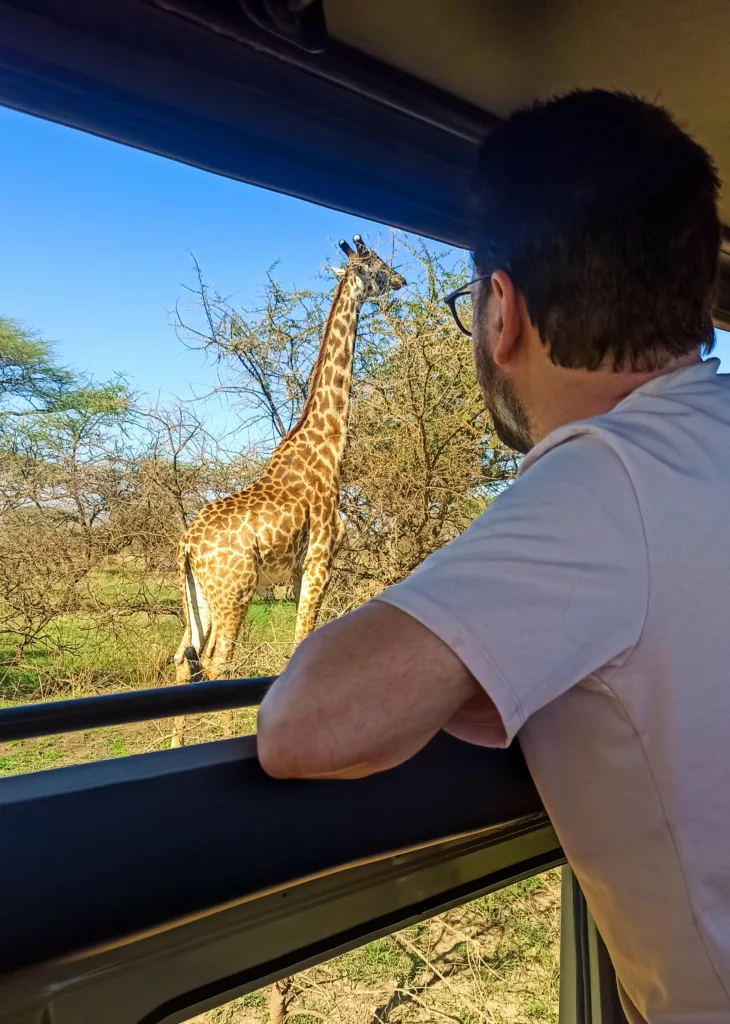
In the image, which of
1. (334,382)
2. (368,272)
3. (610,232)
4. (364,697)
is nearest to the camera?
(364,697)

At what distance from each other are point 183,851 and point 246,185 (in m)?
0.70

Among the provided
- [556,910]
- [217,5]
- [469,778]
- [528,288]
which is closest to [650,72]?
[528,288]

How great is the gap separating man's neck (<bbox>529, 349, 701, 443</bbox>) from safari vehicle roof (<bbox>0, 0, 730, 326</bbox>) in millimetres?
342

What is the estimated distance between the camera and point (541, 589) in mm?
537

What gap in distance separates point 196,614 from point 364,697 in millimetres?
4211

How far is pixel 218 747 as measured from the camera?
0.59 m

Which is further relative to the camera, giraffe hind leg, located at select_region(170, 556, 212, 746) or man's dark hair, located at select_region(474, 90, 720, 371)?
giraffe hind leg, located at select_region(170, 556, 212, 746)

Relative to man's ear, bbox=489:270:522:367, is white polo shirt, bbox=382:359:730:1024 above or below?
below

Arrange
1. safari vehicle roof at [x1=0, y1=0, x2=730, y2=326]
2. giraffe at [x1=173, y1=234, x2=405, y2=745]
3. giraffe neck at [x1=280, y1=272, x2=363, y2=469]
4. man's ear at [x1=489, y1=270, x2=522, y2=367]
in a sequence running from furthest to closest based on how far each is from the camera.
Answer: giraffe neck at [x1=280, y1=272, x2=363, y2=469] → giraffe at [x1=173, y1=234, x2=405, y2=745] → man's ear at [x1=489, y1=270, x2=522, y2=367] → safari vehicle roof at [x1=0, y1=0, x2=730, y2=326]

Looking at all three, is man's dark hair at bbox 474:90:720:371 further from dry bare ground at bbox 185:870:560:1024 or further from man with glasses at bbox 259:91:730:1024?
dry bare ground at bbox 185:870:560:1024

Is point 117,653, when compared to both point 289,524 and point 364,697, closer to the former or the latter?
point 289,524

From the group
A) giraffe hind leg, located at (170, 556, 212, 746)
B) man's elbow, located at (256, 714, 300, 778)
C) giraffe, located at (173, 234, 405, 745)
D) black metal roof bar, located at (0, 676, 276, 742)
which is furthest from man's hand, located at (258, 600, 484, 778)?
giraffe hind leg, located at (170, 556, 212, 746)

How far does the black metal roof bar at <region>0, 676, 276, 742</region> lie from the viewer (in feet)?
2.37

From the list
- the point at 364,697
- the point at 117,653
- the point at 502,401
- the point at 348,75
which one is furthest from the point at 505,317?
the point at 117,653
